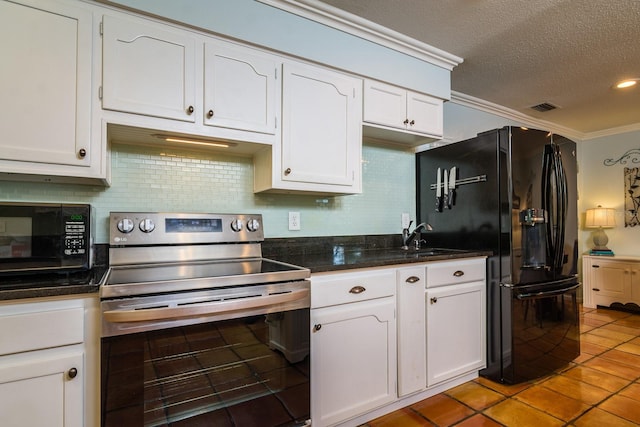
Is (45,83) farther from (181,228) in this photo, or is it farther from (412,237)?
(412,237)

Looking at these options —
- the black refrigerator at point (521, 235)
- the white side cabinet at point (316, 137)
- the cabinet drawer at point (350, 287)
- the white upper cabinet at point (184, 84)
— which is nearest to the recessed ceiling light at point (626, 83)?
the black refrigerator at point (521, 235)

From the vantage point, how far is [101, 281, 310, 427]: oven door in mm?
1129

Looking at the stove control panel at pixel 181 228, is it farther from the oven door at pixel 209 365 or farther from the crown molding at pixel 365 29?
the crown molding at pixel 365 29

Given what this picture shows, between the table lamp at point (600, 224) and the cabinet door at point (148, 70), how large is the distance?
488 centimetres

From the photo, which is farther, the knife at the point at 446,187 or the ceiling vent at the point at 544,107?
the ceiling vent at the point at 544,107

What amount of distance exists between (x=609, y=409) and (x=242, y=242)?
7.65ft

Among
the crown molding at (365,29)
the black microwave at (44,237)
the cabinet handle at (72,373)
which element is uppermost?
the crown molding at (365,29)

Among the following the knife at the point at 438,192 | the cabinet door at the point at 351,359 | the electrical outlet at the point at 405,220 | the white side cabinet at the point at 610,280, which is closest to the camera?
the cabinet door at the point at 351,359

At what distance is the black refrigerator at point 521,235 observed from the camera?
2.16 metres

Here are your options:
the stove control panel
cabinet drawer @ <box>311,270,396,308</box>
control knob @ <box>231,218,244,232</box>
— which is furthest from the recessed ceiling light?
control knob @ <box>231,218,244,232</box>

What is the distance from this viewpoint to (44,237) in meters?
1.33

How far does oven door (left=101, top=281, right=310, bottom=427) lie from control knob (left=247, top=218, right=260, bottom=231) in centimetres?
62

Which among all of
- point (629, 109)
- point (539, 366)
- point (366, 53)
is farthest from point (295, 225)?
point (629, 109)

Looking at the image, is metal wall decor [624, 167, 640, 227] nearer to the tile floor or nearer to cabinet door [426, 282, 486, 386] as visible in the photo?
the tile floor
